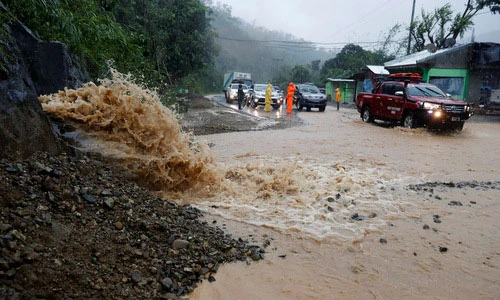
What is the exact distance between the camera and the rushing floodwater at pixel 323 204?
3424 mm

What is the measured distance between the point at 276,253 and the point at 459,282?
1824 mm

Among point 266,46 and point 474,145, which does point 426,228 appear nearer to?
point 474,145

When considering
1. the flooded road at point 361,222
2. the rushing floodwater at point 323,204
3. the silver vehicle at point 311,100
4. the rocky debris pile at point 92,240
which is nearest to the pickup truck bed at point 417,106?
the flooded road at point 361,222

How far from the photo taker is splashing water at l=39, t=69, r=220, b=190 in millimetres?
5555

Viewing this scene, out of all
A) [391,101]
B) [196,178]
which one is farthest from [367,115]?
[196,178]

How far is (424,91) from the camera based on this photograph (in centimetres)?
Answer: 1340

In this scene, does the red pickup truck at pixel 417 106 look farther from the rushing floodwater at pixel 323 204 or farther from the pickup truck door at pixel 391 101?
the rushing floodwater at pixel 323 204

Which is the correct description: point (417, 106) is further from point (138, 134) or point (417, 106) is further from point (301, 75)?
point (301, 75)

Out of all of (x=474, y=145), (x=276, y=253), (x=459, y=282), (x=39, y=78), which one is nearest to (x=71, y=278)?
(x=276, y=253)

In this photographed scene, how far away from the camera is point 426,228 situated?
4656 millimetres

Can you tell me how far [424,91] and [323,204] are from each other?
1007 centimetres

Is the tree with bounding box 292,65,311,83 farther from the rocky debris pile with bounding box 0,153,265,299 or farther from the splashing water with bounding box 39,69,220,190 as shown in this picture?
the rocky debris pile with bounding box 0,153,265,299

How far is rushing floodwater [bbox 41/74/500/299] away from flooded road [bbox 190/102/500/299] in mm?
15

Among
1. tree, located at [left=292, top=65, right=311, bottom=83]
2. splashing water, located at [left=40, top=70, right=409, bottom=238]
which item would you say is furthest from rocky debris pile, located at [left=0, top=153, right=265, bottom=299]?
tree, located at [left=292, top=65, right=311, bottom=83]
